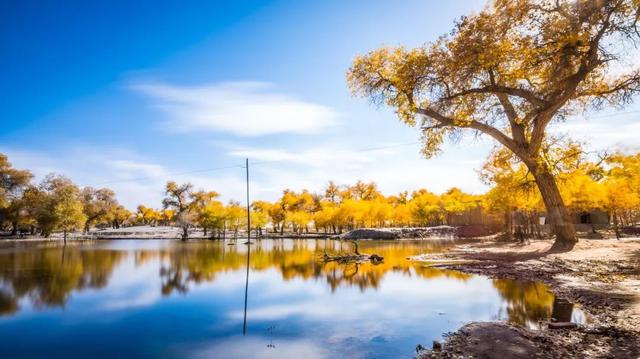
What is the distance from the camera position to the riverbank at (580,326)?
7887 millimetres

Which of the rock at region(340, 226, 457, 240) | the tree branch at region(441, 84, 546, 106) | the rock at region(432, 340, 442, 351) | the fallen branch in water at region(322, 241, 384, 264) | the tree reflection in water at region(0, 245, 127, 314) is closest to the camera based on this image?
the rock at region(432, 340, 442, 351)

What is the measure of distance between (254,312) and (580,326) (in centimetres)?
949

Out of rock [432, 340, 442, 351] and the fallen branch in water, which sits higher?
rock [432, 340, 442, 351]

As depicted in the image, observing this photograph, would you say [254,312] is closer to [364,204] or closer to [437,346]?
[437,346]

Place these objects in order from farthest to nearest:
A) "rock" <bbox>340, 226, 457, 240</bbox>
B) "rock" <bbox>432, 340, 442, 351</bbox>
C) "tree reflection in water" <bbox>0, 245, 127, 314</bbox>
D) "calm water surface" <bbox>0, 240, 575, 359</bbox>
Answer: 1. "rock" <bbox>340, 226, 457, 240</bbox>
2. "tree reflection in water" <bbox>0, 245, 127, 314</bbox>
3. "calm water surface" <bbox>0, 240, 575, 359</bbox>
4. "rock" <bbox>432, 340, 442, 351</bbox>

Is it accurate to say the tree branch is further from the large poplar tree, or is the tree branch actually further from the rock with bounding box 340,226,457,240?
the rock with bounding box 340,226,457,240

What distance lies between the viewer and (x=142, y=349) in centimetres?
930

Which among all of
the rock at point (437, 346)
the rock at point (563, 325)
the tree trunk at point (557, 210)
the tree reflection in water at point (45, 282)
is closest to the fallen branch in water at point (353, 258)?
the tree trunk at point (557, 210)

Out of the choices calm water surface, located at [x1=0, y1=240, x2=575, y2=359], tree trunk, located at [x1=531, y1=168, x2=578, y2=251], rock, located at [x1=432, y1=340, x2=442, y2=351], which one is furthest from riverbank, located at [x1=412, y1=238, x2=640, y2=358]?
tree trunk, located at [x1=531, y1=168, x2=578, y2=251]

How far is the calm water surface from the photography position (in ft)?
30.8

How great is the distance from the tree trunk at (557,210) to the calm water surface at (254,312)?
27.4 feet

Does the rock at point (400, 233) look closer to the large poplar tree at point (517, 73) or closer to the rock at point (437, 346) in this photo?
the large poplar tree at point (517, 73)

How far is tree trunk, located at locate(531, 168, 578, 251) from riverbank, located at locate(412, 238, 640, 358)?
8.02 ft

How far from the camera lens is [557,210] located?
23.5 meters
